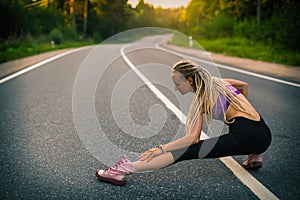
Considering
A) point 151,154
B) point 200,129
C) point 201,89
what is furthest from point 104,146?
point 201,89

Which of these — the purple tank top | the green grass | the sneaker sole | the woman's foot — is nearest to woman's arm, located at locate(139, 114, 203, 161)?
the purple tank top

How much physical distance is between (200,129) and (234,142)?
1.25 feet

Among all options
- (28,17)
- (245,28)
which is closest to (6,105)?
(245,28)

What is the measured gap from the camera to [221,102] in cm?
287

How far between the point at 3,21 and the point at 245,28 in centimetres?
1953

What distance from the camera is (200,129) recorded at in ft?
9.37

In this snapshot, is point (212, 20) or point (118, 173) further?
point (212, 20)

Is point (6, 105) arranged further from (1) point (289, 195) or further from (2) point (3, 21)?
(2) point (3, 21)

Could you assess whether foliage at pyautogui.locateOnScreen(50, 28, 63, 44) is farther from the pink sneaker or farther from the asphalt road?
the pink sneaker

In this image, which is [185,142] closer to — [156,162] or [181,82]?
[156,162]

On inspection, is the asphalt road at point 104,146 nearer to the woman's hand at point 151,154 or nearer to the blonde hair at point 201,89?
the woman's hand at point 151,154

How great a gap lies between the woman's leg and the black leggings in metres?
0.07

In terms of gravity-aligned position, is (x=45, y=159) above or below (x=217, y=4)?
below

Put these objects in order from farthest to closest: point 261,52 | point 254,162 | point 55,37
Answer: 1. point 55,37
2. point 261,52
3. point 254,162
